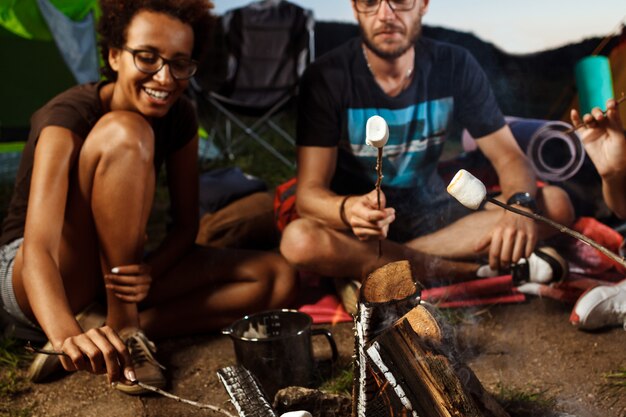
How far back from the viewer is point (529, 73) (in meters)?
3.34

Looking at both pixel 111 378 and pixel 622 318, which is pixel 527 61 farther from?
pixel 111 378

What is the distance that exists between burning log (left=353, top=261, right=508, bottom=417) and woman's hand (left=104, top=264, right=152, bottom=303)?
39.0 inches

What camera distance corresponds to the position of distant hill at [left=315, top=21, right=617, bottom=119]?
3074 millimetres

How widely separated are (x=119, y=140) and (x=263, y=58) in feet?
12.1

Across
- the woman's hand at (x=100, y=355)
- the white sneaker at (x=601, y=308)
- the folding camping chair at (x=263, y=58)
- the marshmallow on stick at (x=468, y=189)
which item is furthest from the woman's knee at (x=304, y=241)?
the folding camping chair at (x=263, y=58)

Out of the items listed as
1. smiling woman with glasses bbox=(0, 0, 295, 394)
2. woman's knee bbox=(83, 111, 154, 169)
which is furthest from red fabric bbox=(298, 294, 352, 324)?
woman's knee bbox=(83, 111, 154, 169)

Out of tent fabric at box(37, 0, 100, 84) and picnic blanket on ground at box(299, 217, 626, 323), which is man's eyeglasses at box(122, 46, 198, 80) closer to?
picnic blanket on ground at box(299, 217, 626, 323)

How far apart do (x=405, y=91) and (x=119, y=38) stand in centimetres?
112

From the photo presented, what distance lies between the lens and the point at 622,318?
246 centimetres

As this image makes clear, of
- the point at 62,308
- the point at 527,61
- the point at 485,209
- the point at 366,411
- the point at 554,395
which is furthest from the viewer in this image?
the point at 527,61

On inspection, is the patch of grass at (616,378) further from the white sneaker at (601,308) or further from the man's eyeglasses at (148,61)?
the man's eyeglasses at (148,61)

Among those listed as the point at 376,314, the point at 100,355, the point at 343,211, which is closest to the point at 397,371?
the point at 376,314

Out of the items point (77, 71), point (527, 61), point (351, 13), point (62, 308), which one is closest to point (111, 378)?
point (62, 308)

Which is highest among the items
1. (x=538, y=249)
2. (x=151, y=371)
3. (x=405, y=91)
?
(x=405, y=91)
